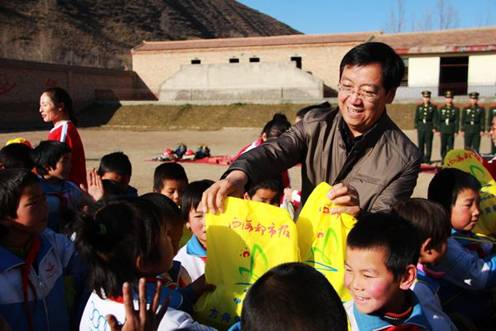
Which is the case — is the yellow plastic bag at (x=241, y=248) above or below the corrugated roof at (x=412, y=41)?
below

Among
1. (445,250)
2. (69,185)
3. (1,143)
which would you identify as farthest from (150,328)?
(1,143)

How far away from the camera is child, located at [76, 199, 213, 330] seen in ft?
5.69

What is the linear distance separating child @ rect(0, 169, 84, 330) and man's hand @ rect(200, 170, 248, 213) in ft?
2.54

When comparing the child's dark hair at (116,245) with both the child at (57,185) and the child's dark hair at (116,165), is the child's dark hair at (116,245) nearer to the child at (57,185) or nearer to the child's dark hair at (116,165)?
the child at (57,185)

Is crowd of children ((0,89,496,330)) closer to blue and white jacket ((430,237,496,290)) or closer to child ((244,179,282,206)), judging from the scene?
blue and white jacket ((430,237,496,290))

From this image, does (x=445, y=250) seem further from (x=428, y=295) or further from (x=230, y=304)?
(x=230, y=304)

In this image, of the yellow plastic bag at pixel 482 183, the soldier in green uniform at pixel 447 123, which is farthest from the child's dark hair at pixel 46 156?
the soldier in green uniform at pixel 447 123

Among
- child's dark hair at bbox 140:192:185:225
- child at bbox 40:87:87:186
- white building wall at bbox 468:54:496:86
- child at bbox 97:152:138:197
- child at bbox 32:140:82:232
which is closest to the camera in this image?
child's dark hair at bbox 140:192:185:225

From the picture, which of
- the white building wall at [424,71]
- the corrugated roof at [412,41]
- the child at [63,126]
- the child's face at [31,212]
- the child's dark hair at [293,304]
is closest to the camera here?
the child's dark hair at [293,304]

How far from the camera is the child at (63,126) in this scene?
→ 4.21 m

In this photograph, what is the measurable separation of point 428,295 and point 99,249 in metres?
1.30

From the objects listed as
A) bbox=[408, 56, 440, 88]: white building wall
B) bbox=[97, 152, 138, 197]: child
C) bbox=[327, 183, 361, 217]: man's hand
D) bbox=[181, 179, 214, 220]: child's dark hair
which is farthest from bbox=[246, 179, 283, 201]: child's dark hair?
bbox=[408, 56, 440, 88]: white building wall

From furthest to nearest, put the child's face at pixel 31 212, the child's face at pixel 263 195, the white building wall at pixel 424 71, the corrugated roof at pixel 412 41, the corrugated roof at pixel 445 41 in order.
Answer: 1. the white building wall at pixel 424 71
2. the corrugated roof at pixel 412 41
3. the corrugated roof at pixel 445 41
4. the child's face at pixel 263 195
5. the child's face at pixel 31 212

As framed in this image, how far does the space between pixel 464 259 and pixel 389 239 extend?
79 cm
